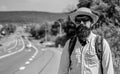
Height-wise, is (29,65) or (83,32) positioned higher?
(83,32)

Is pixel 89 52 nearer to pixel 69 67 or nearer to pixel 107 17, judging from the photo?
pixel 69 67

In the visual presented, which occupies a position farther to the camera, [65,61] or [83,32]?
[65,61]

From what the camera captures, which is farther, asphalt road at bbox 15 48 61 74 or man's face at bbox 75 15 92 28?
asphalt road at bbox 15 48 61 74

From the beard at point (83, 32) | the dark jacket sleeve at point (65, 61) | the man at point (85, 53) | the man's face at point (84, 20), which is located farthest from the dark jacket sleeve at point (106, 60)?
the dark jacket sleeve at point (65, 61)

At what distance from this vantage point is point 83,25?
336 cm

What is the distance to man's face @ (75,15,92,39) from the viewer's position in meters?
3.29

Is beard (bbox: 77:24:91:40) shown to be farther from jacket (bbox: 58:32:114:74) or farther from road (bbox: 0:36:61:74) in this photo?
road (bbox: 0:36:61:74)

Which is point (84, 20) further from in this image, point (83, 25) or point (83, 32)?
point (83, 32)

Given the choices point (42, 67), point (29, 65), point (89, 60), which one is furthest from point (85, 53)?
point (29, 65)

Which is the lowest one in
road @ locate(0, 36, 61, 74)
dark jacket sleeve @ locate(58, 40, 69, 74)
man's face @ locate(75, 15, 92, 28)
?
road @ locate(0, 36, 61, 74)

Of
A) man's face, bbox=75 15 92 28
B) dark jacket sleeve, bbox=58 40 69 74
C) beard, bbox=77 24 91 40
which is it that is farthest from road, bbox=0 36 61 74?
beard, bbox=77 24 91 40

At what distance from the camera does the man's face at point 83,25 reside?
329 centimetres

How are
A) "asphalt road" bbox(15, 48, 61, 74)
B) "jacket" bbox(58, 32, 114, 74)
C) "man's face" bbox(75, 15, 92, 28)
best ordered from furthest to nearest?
"asphalt road" bbox(15, 48, 61, 74) → "man's face" bbox(75, 15, 92, 28) → "jacket" bbox(58, 32, 114, 74)

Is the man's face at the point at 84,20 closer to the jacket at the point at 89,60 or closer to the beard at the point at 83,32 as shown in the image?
the beard at the point at 83,32
